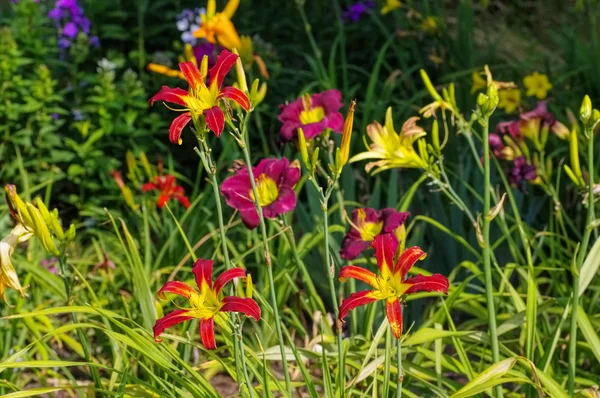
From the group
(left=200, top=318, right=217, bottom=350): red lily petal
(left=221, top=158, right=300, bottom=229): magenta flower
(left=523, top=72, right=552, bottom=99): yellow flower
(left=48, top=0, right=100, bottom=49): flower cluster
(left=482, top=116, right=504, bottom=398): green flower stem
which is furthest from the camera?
(left=48, top=0, right=100, bottom=49): flower cluster

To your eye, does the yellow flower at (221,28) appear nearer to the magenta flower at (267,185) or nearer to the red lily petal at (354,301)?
the magenta flower at (267,185)

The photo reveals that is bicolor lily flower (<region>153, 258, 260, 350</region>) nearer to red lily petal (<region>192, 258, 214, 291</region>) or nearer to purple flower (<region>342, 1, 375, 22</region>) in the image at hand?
red lily petal (<region>192, 258, 214, 291</region>)

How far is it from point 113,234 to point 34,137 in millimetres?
509

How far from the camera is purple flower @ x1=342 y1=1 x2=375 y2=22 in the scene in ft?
14.2

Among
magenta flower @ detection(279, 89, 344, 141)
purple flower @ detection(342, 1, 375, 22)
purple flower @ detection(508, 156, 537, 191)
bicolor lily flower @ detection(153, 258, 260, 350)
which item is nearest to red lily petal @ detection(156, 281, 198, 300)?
bicolor lily flower @ detection(153, 258, 260, 350)

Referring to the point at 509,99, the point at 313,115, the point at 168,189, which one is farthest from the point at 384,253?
the point at 509,99

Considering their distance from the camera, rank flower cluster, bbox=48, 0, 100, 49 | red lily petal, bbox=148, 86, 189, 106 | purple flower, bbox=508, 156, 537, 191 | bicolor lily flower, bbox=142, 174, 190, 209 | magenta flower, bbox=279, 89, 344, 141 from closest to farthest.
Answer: red lily petal, bbox=148, 86, 189, 106 < magenta flower, bbox=279, 89, 344, 141 < purple flower, bbox=508, 156, 537, 191 < bicolor lily flower, bbox=142, 174, 190, 209 < flower cluster, bbox=48, 0, 100, 49

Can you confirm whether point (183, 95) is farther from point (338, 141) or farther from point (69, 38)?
point (69, 38)

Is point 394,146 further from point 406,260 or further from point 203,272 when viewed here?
point 203,272

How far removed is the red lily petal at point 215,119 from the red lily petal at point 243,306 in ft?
0.89

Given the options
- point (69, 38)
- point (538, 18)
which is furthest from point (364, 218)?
point (538, 18)

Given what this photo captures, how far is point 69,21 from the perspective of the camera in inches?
149

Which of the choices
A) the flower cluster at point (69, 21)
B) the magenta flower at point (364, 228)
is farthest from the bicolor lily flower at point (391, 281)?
the flower cluster at point (69, 21)

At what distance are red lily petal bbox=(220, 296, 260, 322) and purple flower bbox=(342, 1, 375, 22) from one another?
10.3 ft
